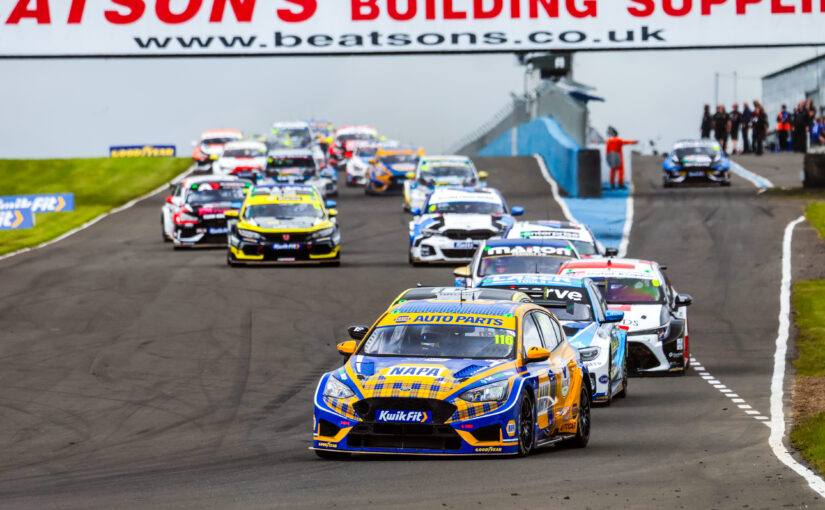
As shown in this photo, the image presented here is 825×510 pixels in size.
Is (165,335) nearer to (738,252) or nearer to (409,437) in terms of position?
(409,437)

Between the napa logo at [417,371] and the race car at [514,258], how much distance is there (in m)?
9.32

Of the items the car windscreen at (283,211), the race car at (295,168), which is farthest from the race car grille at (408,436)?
the race car at (295,168)

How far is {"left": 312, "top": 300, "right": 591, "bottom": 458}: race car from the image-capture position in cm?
1110

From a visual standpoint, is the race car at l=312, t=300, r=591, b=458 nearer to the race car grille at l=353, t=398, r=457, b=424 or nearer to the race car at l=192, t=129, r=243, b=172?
the race car grille at l=353, t=398, r=457, b=424

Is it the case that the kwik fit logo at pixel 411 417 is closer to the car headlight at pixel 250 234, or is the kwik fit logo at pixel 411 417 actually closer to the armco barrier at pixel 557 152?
the car headlight at pixel 250 234

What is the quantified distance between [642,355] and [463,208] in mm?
13059

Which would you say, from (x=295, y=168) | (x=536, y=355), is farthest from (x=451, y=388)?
(x=295, y=168)

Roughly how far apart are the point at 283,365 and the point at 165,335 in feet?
9.42

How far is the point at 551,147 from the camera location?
2029 inches

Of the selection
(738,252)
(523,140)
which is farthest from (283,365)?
(523,140)

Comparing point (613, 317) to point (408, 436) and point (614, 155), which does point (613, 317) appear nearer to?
point (408, 436)

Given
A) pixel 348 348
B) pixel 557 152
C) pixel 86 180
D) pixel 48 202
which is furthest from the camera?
pixel 86 180

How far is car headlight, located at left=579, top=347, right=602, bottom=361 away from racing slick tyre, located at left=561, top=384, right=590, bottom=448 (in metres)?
2.27

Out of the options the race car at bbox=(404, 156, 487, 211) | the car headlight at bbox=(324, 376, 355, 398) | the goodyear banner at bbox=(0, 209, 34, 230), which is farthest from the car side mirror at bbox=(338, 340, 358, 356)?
the race car at bbox=(404, 156, 487, 211)
